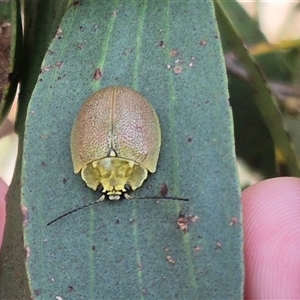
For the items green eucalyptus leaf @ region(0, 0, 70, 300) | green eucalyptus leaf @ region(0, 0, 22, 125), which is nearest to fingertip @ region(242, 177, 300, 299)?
green eucalyptus leaf @ region(0, 0, 70, 300)

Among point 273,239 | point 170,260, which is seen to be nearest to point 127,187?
point 170,260

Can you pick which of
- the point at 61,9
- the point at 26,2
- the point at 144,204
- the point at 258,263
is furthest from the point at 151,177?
the point at 26,2

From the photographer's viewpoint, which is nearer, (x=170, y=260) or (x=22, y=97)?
(x=170, y=260)

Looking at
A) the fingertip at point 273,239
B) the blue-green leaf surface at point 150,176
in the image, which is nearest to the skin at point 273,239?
the fingertip at point 273,239

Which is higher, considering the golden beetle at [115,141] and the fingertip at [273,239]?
the golden beetle at [115,141]

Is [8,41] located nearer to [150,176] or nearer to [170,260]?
[150,176]

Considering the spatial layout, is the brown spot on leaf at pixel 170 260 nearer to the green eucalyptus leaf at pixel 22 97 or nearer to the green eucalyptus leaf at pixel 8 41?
the green eucalyptus leaf at pixel 22 97

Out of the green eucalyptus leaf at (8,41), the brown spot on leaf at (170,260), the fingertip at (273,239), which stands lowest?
the brown spot on leaf at (170,260)
